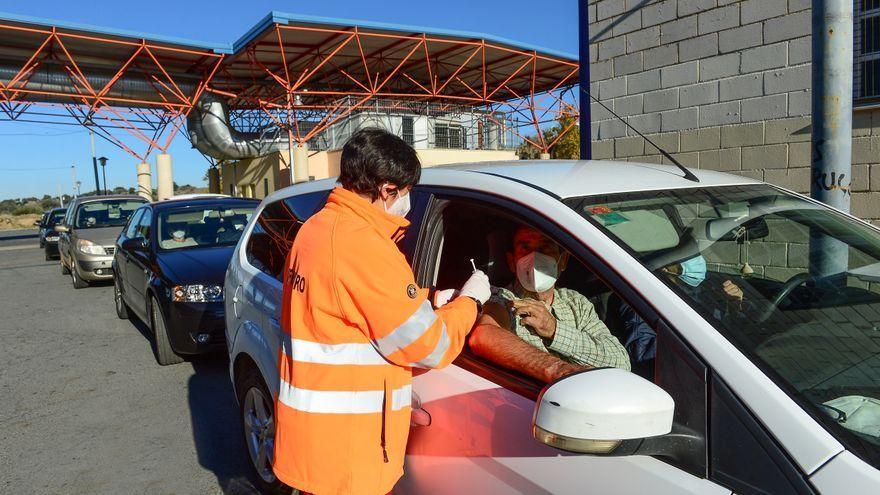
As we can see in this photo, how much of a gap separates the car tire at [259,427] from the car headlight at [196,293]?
2.48 meters

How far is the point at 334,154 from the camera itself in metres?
26.1

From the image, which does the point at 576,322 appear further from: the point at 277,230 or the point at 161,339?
the point at 161,339

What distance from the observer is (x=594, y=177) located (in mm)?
2303

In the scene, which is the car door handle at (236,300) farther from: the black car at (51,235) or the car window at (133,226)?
the black car at (51,235)

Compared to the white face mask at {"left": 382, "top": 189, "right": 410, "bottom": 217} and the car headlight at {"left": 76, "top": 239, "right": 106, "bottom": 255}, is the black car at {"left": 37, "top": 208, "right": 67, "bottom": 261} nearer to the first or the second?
the car headlight at {"left": 76, "top": 239, "right": 106, "bottom": 255}

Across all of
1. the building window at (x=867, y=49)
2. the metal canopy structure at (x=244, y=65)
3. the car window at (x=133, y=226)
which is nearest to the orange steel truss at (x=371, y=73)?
the metal canopy structure at (x=244, y=65)

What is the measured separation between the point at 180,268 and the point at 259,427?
333 centimetres

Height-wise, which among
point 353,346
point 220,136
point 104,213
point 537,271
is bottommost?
point 353,346

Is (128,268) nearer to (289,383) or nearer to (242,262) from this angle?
(242,262)

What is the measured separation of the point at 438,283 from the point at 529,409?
935mm

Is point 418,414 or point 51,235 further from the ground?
point 418,414

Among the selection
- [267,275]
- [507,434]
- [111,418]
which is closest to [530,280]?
[507,434]

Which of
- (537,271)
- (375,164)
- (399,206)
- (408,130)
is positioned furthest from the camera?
(408,130)

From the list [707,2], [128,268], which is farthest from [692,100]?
[128,268]
